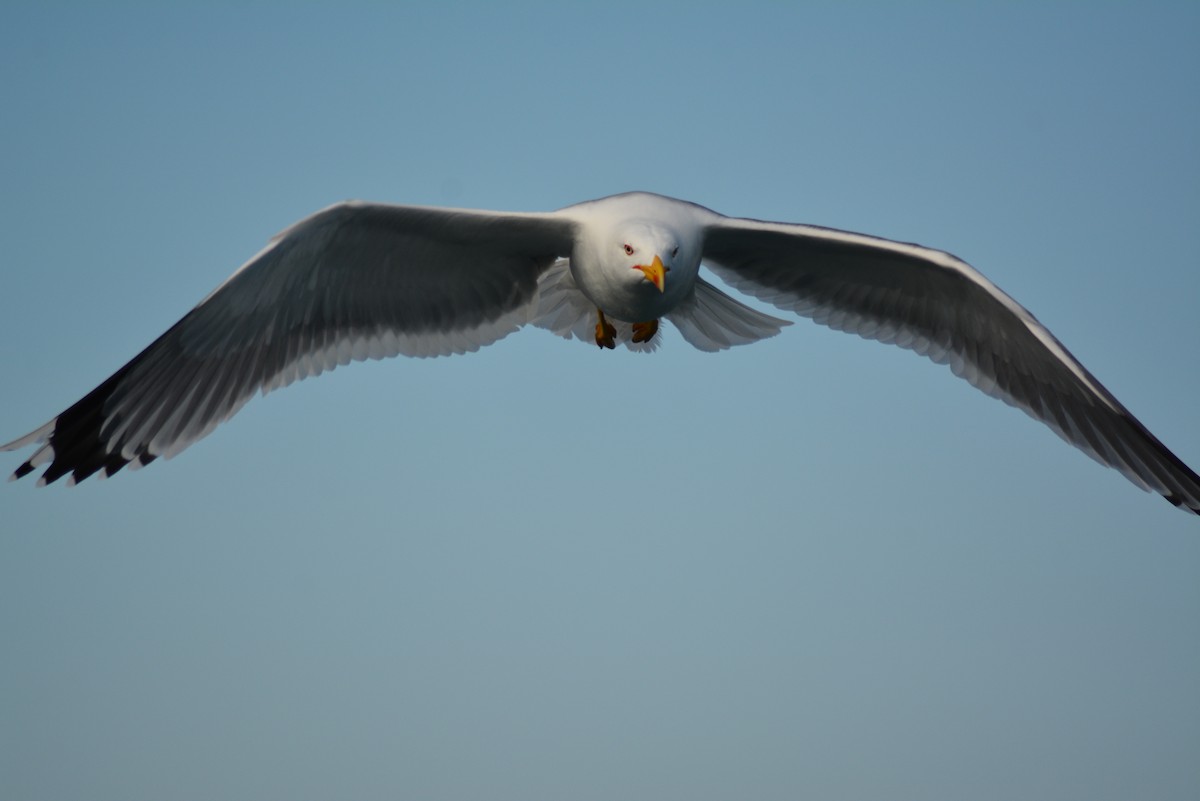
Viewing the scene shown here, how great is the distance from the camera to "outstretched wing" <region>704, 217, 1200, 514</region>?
734cm

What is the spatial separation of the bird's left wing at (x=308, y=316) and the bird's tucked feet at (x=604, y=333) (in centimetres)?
45

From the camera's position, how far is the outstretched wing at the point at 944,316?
734 centimetres

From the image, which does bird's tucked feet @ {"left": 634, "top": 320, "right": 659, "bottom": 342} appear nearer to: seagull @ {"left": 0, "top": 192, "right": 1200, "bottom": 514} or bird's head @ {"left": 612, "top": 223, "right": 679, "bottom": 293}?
seagull @ {"left": 0, "top": 192, "right": 1200, "bottom": 514}

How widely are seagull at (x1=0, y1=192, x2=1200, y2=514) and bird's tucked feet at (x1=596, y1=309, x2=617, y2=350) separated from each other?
2cm

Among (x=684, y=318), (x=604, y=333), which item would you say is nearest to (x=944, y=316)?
(x=684, y=318)

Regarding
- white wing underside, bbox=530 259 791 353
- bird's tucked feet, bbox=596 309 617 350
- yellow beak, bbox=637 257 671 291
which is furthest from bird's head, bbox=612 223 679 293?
white wing underside, bbox=530 259 791 353

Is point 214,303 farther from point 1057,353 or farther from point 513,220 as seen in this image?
point 1057,353

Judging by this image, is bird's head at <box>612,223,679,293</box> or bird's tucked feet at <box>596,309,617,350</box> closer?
bird's head at <box>612,223,679,293</box>

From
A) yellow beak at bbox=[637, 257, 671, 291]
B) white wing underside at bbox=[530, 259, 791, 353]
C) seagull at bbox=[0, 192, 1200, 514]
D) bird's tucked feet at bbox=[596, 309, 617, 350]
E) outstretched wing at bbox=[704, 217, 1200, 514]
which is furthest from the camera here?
white wing underside at bbox=[530, 259, 791, 353]

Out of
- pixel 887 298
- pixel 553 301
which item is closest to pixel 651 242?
pixel 553 301

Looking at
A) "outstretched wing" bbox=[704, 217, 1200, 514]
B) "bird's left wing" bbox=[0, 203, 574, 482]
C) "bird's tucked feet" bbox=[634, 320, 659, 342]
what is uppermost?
"outstretched wing" bbox=[704, 217, 1200, 514]

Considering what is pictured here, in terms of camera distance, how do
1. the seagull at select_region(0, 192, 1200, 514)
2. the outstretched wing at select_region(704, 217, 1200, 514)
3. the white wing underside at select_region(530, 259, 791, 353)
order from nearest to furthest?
the seagull at select_region(0, 192, 1200, 514) → the outstretched wing at select_region(704, 217, 1200, 514) → the white wing underside at select_region(530, 259, 791, 353)

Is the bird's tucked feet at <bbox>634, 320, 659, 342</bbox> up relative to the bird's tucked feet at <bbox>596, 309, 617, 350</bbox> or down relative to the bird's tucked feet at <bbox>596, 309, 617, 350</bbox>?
up

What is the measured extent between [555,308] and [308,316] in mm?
1467
